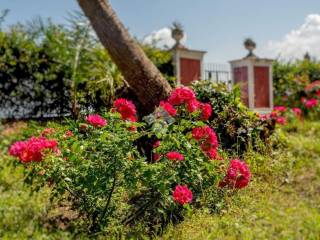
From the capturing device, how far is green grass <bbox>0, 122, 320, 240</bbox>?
4129mm

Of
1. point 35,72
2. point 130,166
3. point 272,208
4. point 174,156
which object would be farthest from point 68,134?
point 35,72

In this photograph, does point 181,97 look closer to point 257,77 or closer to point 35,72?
point 35,72

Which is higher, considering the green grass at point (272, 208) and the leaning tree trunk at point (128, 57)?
the leaning tree trunk at point (128, 57)

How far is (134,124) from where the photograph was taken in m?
3.70

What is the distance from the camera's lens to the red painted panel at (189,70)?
13125 millimetres

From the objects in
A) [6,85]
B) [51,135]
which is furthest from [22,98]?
[51,135]

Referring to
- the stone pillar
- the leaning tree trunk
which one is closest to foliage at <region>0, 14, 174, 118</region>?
the leaning tree trunk

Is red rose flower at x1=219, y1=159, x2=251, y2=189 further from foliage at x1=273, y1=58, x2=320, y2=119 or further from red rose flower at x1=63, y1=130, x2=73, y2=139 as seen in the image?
foliage at x1=273, y1=58, x2=320, y2=119

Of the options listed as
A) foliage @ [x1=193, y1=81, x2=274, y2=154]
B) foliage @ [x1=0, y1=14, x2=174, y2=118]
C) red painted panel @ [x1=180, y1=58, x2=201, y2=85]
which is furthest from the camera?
red painted panel @ [x1=180, y1=58, x2=201, y2=85]

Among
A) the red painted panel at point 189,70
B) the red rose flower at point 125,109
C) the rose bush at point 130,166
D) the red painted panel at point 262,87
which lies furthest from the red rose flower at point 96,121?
the red painted panel at point 262,87

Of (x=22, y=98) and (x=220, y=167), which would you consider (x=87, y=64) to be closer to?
(x=22, y=98)

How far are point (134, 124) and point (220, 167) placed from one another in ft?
3.48

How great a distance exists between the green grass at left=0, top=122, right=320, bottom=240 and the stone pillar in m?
8.42

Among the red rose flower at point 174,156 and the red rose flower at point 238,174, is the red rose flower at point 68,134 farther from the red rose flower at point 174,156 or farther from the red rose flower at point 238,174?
the red rose flower at point 238,174
